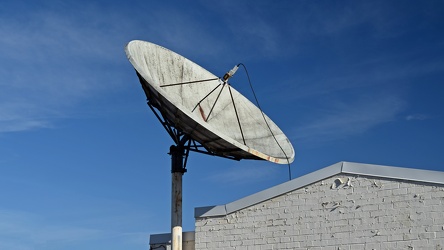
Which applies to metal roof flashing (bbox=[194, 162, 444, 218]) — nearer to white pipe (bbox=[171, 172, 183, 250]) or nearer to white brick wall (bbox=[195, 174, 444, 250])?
white brick wall (bbox=[195, 174, 444, 250])

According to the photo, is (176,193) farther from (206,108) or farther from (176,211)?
(206,108)

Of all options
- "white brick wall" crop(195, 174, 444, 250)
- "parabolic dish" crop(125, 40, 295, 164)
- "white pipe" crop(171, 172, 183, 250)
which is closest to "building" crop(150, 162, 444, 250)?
"white brick wall" crop(195, 174, 444, 250)

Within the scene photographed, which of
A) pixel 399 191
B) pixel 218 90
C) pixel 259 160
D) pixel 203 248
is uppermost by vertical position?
pixel 218 90

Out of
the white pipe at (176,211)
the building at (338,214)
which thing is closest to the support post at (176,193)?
the white pipe at (176,211)

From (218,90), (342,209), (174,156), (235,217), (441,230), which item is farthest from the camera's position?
(218,90)

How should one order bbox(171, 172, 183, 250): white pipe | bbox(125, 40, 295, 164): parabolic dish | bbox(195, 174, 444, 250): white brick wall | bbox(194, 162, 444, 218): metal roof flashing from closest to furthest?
bbox(195, 174, 444, 250): white brick wall < bbox(194, 162, 444, 218): metal roof flashing < bbox(125, 40, 295, 164): parabolic dish < bbox(171, 172, 183, 250): white pipe

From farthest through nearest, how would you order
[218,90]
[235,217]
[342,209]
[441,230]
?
[218,90], [235,217], [342,209], [441,230]

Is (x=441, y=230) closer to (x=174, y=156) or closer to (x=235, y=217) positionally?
(x=235, y=217)

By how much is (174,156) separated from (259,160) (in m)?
3.19

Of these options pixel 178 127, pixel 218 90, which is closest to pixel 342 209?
pixel 178 127

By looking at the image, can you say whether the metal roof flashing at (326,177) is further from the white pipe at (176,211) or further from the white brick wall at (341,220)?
the white pipe at (176,211)

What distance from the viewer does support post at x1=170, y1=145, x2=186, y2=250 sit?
949 inches

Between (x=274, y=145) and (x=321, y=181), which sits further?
(x=274, y=145)

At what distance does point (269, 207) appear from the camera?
74.4ft
